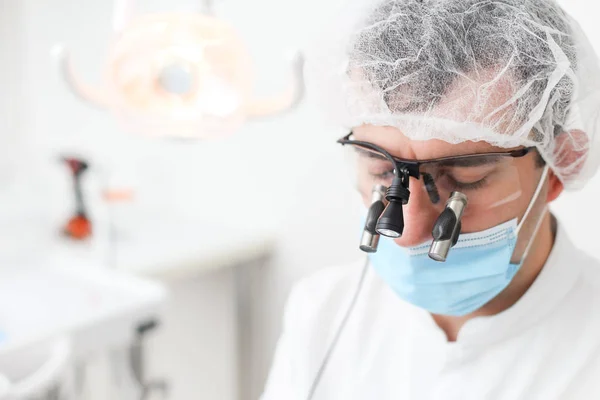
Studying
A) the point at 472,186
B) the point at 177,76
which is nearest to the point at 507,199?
the point at 472,186

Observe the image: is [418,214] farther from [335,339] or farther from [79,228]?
[79,228]

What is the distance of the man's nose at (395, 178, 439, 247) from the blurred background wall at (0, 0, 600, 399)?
0.94m

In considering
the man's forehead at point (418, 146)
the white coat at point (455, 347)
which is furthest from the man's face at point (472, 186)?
the white coat at point (455, 347)

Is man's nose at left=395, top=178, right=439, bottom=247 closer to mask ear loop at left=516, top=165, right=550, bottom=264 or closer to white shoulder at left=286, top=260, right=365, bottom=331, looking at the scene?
mask ear loop at left=516, top=165, right=550, bottom=264

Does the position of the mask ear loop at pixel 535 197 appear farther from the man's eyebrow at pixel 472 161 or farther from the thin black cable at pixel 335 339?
the thin black cable at pixel 335 339

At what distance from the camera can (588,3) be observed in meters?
1.20

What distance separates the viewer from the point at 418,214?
0.85 metres

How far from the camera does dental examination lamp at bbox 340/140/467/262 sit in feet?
2.52

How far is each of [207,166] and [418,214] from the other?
1.50 meters

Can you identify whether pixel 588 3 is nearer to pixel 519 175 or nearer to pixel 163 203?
pixel 519 175

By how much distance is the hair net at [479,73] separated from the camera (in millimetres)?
780

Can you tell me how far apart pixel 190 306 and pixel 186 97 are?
985 millimetres

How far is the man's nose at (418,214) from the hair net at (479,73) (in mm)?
86

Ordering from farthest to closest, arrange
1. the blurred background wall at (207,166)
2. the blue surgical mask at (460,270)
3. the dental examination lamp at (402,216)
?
the blurred background wall at (207,166) → the blue surgical mask at (460,270) → the dental examination lamp at (402,216)
